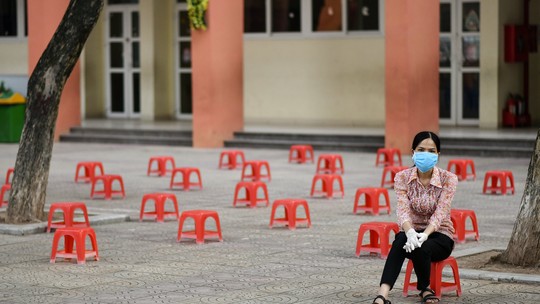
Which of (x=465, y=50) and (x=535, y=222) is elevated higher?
(x=465, y=50)

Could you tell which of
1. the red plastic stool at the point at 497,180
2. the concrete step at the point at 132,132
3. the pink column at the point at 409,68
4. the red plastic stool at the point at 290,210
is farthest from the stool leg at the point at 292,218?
the concrete step at the point at 132,132

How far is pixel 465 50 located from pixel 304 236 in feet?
56.2

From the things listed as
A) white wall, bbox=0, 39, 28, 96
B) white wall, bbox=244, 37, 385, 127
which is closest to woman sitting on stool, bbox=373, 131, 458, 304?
white wall, bbox=244, 37, 385, 127

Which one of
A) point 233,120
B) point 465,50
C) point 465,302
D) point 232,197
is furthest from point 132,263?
point 465,50

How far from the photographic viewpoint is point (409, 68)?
25.6m

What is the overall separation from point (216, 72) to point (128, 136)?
126 inches

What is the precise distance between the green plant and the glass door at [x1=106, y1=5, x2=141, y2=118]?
25.8 ft

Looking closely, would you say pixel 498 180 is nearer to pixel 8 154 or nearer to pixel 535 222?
pixel 535 222

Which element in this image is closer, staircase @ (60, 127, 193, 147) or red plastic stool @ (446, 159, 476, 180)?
red plastic stool @ (446, 159, 476, 180)

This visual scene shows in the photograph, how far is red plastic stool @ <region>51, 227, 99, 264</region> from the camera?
39.6ft

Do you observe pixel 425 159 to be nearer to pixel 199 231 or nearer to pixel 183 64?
pixel 199 231

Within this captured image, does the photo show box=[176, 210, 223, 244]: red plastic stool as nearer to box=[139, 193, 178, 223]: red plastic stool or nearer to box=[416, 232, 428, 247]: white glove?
box=[139, 193, 178, 223]: red plastic stool

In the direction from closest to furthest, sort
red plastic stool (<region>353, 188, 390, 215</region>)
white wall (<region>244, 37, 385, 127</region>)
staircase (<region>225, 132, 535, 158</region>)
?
red plastic stool (<region>353, 188, 390, 215</region>) → staircase (<region>225, 132, 535, 158</region>) → white wall (<region>244, 37, 385, 127</region>)

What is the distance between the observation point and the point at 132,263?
12.1m
